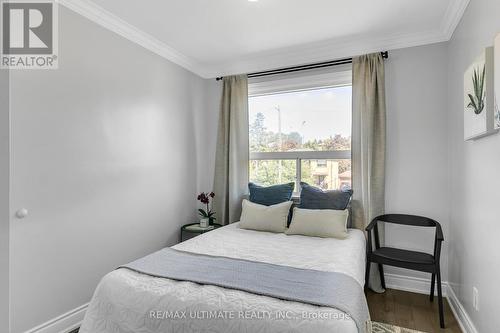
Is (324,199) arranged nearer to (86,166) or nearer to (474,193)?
(474,193)

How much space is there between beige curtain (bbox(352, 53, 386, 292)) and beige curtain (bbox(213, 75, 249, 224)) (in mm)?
1350

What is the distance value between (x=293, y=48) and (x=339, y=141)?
1208 millimetres

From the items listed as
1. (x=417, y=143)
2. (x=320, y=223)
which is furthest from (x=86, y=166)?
(x=417, y=143)

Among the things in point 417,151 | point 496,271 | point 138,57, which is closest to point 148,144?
point 138,57

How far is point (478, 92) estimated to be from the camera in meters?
1.82

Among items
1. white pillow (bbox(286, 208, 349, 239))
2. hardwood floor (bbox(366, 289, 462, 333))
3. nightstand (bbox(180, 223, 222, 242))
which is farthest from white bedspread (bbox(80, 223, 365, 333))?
nightstand (bbox(180, 223, 222, 242))

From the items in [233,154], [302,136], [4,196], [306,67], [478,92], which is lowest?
[4,196]

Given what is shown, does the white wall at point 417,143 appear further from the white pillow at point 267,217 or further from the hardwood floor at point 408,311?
the white pillow at point 267,217

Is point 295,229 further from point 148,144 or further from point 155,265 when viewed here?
point 148,144

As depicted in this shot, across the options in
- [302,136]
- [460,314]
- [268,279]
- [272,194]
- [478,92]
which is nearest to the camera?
[268,279]

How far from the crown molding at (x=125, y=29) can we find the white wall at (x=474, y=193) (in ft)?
9.25

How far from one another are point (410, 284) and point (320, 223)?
121 centimetres

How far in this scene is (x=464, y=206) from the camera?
229 cm

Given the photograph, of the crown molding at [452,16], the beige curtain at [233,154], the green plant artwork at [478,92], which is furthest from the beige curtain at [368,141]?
the beige curtain at [233,154]
